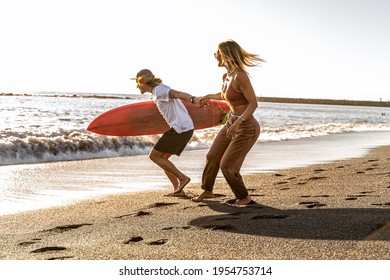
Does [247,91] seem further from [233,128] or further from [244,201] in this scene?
[244,201]

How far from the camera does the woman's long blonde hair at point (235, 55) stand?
245 inches

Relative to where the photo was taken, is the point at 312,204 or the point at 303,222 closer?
the point at 303,222

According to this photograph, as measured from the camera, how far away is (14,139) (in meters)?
13.3

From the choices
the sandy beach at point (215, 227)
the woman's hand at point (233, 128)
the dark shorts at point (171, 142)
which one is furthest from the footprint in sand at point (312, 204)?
the dark shorts at point (171, 142)

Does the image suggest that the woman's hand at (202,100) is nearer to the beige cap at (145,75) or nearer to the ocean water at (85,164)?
the beige cap at (145,75)

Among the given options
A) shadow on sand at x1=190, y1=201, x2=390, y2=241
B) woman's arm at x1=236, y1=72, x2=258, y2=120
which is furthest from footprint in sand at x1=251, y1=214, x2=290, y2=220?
woman's arm at x1=236, y1=72, x2=258, y2=120

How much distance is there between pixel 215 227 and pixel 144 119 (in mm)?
5014

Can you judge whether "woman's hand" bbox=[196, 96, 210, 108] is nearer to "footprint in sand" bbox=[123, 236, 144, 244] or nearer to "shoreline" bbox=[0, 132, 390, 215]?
"shoreline" bbox=[0, 132, 390, 215]

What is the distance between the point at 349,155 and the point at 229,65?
8.28 m

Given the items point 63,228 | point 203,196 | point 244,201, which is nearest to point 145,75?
point 203,196

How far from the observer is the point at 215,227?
204 inches

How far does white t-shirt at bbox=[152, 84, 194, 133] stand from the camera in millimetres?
7367
